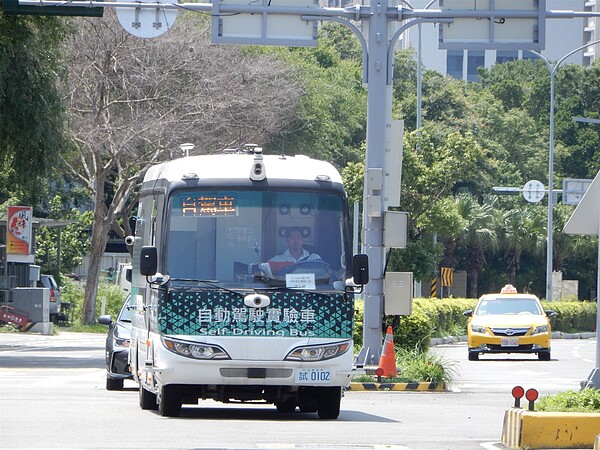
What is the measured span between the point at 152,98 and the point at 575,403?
104 feet

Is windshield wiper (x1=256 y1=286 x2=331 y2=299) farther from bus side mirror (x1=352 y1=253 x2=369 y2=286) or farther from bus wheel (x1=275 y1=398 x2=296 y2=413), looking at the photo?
bus wheel (x1=275 y1=398 x2=296 y2=413)

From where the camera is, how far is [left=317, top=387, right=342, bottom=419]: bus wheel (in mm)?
15414

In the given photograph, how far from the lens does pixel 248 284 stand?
14.8 meters

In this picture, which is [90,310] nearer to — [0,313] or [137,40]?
[0,313]

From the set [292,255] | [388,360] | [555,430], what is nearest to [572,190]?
[388,360]

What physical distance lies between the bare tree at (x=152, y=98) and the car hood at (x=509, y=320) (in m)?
14.7

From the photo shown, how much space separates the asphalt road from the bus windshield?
1.61 meters

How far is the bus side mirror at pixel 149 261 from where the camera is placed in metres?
14.6

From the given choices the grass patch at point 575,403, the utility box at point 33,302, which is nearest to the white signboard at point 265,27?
the grass patch at point 575,403

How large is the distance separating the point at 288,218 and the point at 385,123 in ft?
26.0

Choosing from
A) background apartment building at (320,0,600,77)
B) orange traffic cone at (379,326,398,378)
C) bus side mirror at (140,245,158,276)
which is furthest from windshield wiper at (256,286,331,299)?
background apartment building at (320,0,600,77)

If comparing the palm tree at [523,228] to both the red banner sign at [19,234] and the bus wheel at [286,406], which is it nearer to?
the red banner sign at [19,234]

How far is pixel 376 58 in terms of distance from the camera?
22359 millimetres

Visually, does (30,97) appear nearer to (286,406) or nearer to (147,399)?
(147,399)
